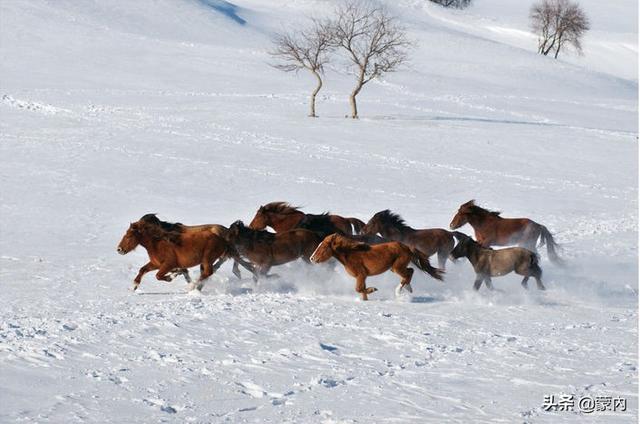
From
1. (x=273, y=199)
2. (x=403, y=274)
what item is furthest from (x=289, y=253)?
(x=273, y=199)

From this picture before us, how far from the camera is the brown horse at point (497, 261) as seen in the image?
41.2 ft

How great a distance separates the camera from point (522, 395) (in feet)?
27.0

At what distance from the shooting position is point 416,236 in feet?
45.4

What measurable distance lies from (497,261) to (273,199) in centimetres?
1029

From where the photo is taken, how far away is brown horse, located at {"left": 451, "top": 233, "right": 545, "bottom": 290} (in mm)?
12547

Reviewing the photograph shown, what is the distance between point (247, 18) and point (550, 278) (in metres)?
59.2

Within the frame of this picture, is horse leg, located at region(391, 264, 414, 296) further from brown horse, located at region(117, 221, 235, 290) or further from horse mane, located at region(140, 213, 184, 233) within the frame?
horse mane, located at region(140, 213, 184, 233)

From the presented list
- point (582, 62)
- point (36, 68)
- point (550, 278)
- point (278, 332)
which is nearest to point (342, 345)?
point (278, 332)

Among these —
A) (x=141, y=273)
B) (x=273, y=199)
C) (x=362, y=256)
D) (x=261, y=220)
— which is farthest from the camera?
(x=273, y=199)

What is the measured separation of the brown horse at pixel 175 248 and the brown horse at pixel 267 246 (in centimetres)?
28

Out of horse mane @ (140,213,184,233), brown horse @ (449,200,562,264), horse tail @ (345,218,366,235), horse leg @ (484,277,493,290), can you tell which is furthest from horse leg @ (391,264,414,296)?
brown horse @ (449,200,562,264)

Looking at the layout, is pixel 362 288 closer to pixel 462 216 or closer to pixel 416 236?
pixel 416 236

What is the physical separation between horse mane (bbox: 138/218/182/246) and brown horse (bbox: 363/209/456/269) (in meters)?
3.11

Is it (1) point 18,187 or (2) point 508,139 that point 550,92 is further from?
(1) point 18,187
